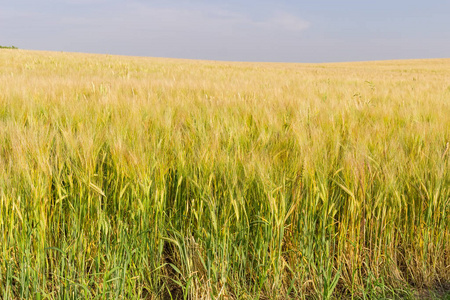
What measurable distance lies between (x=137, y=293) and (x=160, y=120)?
0.89 metres

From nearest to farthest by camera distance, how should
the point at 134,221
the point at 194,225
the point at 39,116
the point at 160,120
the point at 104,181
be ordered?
1. the point at 134,221
2. the point at 194,225
3. the point at 104,181
4. the point at 160,120
5. the point at 39,116

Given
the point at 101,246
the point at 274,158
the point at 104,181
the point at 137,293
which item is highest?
the point at 274,158

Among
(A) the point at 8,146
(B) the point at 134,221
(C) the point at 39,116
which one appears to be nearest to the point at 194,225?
(B) the point at 134,221

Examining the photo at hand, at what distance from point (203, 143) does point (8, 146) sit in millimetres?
788

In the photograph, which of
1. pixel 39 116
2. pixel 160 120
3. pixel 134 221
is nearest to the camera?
pixel 134 221

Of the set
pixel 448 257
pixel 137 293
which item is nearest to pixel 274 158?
pixel 137 293

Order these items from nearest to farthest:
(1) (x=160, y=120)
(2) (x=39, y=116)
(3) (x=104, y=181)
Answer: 1. (3) (x=104, y=181)
2. (1) (x=160, y=120)
3. (2) (x=39, y=116)

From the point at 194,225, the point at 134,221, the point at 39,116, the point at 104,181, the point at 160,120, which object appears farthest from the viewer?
the point at 39,116

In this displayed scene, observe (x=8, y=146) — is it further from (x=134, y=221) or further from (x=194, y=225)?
(x=194, y=225)

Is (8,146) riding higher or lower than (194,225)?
higher

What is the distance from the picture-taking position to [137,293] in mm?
1121

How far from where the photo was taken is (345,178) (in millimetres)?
1215

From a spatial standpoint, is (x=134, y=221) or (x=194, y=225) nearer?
(x=134, y=221)

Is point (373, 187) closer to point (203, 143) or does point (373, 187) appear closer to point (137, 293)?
point (203, 143)
